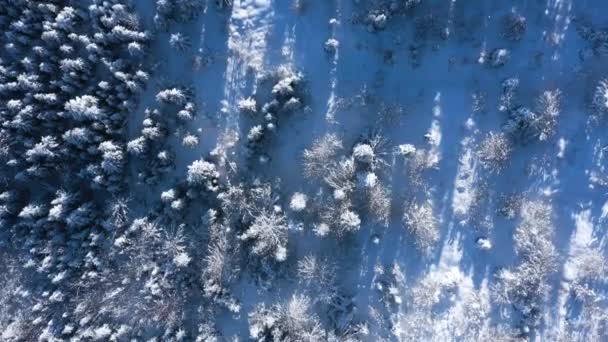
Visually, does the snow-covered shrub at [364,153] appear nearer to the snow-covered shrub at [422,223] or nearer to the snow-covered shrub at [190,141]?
the snow-covered shrub at [422,223]

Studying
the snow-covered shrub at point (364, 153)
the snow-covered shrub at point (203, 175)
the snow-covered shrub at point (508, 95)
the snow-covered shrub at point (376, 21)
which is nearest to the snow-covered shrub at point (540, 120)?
the snow-covered shrub at point (508, 95)

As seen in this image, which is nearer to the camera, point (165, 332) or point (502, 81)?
point (502, 81)

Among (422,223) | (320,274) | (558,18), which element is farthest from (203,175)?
(558,18)

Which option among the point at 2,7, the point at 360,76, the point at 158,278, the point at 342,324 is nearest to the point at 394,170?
the point at 360,76

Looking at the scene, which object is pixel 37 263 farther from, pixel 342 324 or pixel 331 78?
pixel 331 78

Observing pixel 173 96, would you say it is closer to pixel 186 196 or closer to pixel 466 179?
pixel 186 196

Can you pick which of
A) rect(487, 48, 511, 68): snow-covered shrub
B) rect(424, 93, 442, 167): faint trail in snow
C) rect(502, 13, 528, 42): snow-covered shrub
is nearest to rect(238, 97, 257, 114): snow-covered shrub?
rect(424, 93, 442, 167): faint trail in snow
